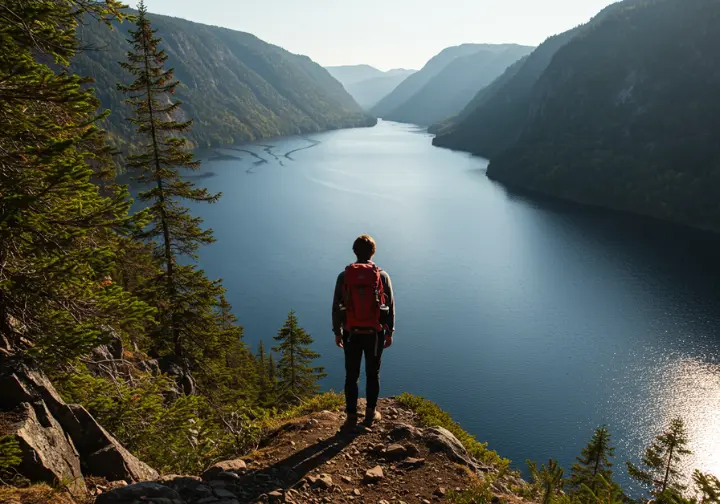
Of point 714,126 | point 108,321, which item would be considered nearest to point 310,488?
point 108,321

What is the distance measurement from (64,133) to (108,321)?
11.7 feet

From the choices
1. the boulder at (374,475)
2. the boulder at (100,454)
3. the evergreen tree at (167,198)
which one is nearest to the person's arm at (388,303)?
the boulder at (374,475)

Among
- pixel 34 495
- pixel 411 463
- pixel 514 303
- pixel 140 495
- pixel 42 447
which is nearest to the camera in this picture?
pixel 34 495

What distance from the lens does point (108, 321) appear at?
7973 millimetres

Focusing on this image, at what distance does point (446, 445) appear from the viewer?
26.9 feet

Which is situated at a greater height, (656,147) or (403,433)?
(656,147)

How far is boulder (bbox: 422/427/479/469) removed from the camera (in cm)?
807

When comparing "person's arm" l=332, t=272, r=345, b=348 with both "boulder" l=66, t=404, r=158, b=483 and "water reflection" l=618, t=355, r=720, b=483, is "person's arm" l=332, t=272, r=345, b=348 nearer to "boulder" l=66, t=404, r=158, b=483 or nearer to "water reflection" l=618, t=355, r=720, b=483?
"boulder" l=66, t=404, r=158, b=483

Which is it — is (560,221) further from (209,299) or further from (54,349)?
(54,349)

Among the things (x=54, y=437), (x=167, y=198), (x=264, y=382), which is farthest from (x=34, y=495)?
(x=264, y=382)

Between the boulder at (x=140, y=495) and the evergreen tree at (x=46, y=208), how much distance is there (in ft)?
8.19

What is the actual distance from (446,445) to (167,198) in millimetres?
15592

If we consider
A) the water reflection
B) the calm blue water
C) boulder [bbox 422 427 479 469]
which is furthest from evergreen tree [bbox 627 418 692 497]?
boulder [bbox 422 427 479 469]

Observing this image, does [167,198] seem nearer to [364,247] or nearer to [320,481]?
[364,247]
